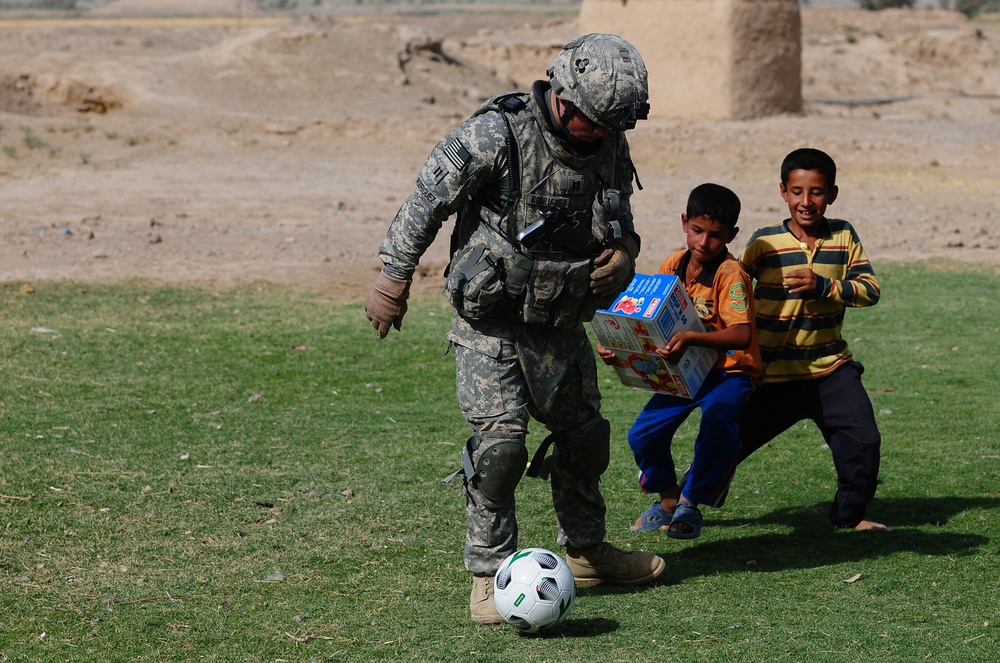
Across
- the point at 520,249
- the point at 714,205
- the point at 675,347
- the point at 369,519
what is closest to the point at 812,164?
the point at 714,205

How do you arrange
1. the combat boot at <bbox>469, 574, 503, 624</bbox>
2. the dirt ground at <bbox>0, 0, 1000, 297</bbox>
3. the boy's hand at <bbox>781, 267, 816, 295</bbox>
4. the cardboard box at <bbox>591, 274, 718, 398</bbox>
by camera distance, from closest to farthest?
the combat boot at <bbox>469, 574, 503, 624</bbox> < the cardboard box at <bbox>591, 274, 718, 398</bbox> < the boy's hand at <bbox>781, 267, 816, 295</bbox> < the dirt ground at <bbox>0, 0, 1000, 297</bbox>

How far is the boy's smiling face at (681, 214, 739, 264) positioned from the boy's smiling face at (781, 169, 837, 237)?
1.01 ft

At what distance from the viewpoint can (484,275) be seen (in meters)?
4.28

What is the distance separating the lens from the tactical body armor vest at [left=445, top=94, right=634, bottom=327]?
4316 millimetres

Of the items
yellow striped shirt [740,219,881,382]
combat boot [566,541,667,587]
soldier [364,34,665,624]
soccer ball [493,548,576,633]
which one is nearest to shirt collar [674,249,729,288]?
yellow striped shirt [740,219,881,382]

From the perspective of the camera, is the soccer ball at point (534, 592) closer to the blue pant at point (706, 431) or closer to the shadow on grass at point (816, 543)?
the shadow on grass at point (816, 543)

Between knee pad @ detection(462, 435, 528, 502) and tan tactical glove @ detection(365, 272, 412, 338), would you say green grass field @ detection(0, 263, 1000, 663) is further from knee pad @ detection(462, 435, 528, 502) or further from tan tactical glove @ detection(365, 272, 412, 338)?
tan tactical glove @ detection(365, 272, 412, 338)

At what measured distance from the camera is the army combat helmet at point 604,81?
414 centimetres

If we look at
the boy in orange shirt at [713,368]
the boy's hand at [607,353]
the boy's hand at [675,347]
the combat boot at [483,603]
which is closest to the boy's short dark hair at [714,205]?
the boy in orange shirt at [713,368]

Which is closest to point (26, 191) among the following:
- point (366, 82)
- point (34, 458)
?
point (366, 82)

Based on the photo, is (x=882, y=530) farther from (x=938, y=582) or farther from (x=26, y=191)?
(x=26, y=191)

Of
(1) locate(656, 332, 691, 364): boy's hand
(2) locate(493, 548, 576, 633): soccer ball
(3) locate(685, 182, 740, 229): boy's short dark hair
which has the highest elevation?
(3) locate(685, 182, 740, 229): boy's short dark hair

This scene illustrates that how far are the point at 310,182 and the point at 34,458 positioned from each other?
35.5ft

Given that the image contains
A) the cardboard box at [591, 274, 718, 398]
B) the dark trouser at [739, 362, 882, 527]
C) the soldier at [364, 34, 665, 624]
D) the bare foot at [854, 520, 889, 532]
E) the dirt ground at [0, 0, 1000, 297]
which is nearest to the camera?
the soldier at [364, 34, 665, 624]
